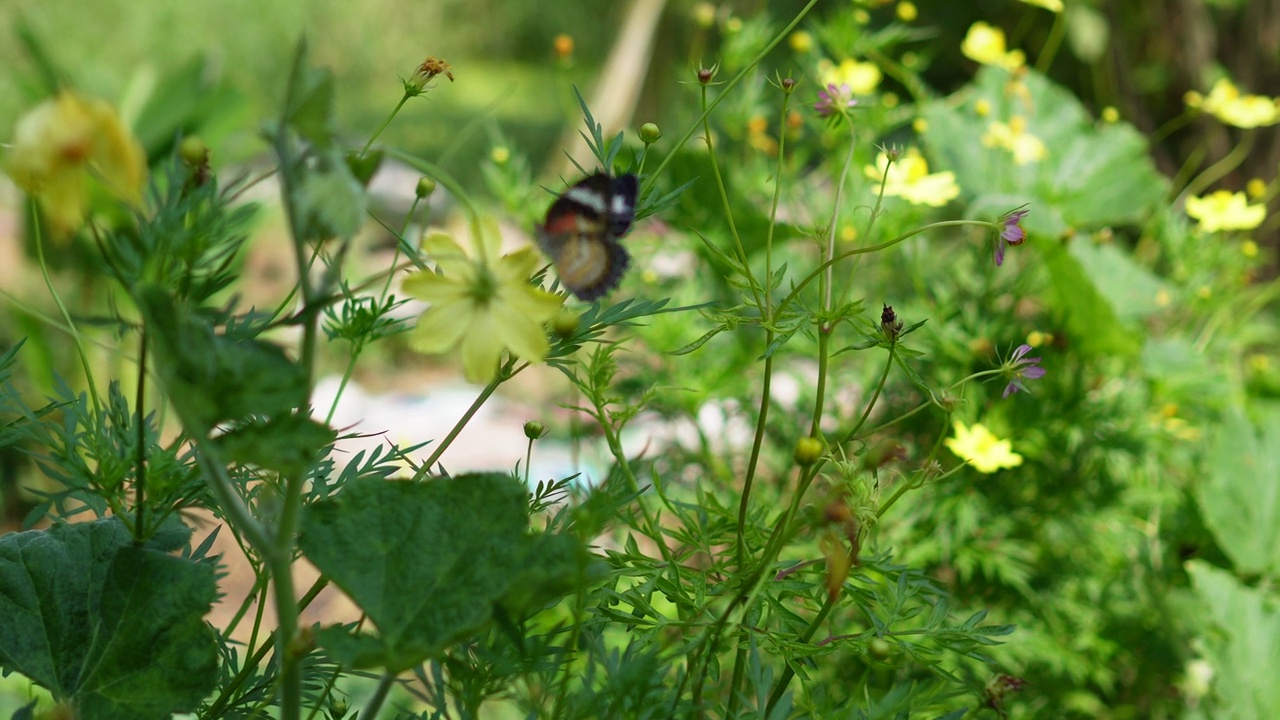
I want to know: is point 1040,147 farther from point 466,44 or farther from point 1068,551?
point 466,44

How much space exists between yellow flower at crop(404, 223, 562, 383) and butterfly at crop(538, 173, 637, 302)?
0.02 m

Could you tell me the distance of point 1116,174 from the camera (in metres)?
1.39

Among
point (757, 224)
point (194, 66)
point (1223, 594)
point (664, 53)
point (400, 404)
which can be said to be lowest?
point (1223, 594)

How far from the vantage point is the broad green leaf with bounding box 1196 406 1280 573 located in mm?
1038

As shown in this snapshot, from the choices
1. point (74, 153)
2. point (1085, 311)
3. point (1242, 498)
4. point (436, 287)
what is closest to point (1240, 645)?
point (1242, 498)

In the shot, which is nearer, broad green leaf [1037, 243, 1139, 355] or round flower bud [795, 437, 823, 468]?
round flower bud [795, 437, 823, 468]

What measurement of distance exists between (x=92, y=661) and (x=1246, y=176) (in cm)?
199

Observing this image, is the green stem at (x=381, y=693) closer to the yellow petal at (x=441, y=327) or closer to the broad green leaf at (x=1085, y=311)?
the yellow petal at (x=441, y=327)

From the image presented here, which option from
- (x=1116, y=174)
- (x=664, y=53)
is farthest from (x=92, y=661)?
(x=664, y=53)

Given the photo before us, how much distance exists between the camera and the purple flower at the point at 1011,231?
476mm

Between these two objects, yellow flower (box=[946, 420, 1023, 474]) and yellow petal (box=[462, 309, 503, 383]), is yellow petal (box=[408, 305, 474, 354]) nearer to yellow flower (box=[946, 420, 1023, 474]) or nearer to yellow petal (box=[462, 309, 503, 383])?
yellow petal (box=[462, 309, 503, 383])

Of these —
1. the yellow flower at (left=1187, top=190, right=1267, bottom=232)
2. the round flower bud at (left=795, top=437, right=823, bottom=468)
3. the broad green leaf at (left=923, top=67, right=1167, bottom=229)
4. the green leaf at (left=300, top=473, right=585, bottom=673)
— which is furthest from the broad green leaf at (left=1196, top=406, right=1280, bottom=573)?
the green leaf at (left=300, top=473, right=585, bottom=673)

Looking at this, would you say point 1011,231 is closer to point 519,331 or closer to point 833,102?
point 833,102

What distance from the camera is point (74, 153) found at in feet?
0.84
